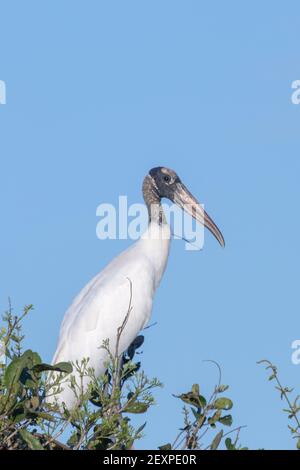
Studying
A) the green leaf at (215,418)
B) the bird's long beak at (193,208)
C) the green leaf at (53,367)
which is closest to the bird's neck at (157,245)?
the bird's long beak at (193,208)

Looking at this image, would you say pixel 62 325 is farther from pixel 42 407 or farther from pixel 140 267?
pixel 42 407

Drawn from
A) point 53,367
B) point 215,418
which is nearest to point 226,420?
point 215,418

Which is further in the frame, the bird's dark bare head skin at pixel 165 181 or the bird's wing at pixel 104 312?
the bird's dark bare head skin at pixel 165 181

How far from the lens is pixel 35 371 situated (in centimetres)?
520

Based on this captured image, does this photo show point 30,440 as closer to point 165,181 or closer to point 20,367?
point 20,367

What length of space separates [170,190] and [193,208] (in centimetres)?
24

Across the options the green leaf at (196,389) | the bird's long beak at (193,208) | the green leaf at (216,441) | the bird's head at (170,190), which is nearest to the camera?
the green leaf at (216,441)

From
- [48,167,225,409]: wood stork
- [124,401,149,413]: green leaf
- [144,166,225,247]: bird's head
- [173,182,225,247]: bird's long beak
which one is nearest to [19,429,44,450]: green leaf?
[124,401,149,413]: green leaf

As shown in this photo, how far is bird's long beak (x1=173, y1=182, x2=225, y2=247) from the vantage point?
9.83 meters

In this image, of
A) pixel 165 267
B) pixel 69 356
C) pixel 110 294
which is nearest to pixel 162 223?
pixel 165 267

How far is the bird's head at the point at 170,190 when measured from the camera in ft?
33.1

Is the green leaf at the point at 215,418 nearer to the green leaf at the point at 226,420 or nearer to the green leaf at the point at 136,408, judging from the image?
the green leaf at the point at 226,420

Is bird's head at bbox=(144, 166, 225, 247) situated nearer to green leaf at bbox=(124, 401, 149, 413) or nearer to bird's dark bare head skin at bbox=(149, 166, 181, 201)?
bird's dark bare head skin at bbox=(149, 166, 181, 201)
